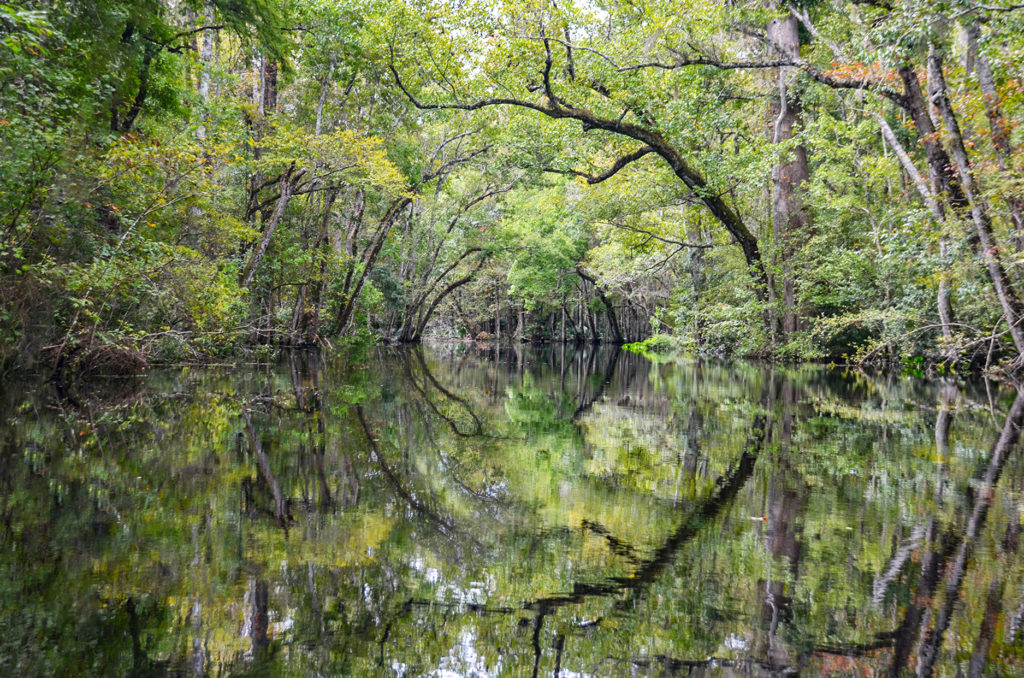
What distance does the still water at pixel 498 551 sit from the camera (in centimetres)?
160

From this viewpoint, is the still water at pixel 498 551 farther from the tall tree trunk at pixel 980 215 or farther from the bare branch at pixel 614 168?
the bare branch at pixel 614 168

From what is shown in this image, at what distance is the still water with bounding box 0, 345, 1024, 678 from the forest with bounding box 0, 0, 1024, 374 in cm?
342

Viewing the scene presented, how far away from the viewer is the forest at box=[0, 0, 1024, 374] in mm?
7395

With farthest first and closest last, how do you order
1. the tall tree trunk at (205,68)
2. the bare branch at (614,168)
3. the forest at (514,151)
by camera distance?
the tall tree trunk at (205,68), the bare branch at (614,168), the forest at (514,151)

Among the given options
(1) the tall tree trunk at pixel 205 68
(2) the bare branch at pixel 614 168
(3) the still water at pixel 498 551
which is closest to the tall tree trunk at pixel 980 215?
(3) the still water at pixel 498 551

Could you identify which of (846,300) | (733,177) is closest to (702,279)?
(846,300)

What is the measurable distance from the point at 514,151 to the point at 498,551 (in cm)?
1071

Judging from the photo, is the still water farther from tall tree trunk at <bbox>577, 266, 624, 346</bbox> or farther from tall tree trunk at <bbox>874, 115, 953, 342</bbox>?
tall tree trunk at <bbox>577, 266, 624, 346</bbox>

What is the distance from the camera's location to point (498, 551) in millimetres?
2375

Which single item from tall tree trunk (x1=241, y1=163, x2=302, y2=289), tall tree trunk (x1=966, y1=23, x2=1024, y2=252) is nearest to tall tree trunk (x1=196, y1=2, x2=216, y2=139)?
tall tree trunk (x1=241, y1=163, x2=302, y2=289)

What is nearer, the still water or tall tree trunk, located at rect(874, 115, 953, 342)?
the still water

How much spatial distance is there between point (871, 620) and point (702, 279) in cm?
2111

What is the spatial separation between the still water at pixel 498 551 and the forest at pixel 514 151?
11.2ft

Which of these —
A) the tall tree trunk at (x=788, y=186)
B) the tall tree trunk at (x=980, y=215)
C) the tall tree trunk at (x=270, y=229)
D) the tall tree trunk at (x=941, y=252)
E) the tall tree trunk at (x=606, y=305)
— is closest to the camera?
the tall tree trunk at (x=980, y=215)
